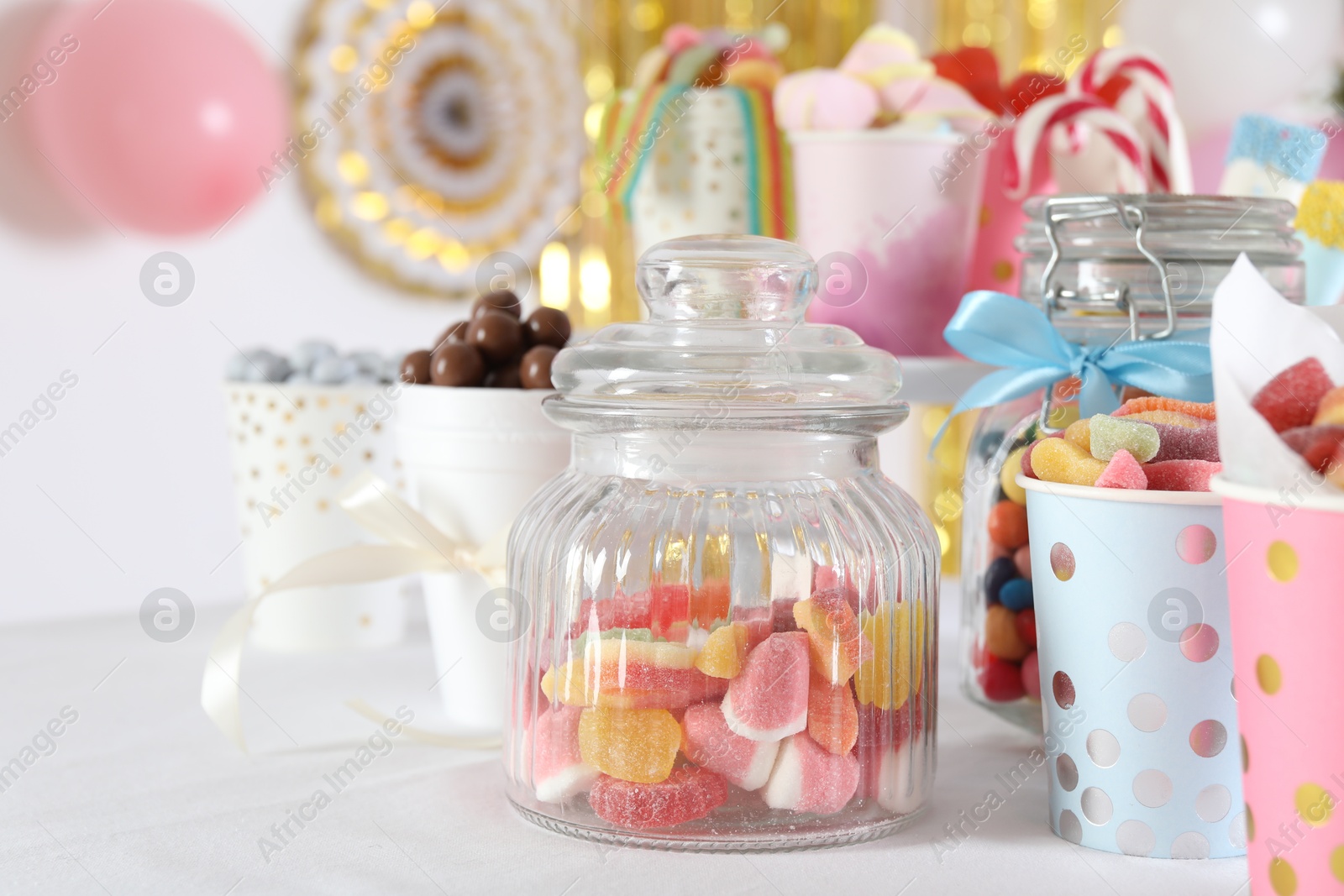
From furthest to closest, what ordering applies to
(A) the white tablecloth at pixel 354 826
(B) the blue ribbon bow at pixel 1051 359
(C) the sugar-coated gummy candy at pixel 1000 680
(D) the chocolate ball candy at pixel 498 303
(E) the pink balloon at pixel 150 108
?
(E) the pink balloon at pixel 150 108
(D) the chocolate ball candy at pixel 498 303
(C) the sugar-coated gummy candy at pixel 1000 680
(B) the blue ribbon bow at pixel 1051 359
(A) the white tablecloth at pixel 354 826

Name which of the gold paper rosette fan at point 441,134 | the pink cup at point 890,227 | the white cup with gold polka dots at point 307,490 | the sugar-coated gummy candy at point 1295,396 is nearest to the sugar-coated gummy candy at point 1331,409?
the sugar-coated gummy candy at point 1295,396

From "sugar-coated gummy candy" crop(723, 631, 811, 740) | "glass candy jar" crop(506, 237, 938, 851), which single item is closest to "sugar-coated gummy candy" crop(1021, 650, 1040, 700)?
"glass candy jar" crop(506, 237, 938, 851)

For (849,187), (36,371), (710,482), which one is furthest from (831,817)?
(36,371)

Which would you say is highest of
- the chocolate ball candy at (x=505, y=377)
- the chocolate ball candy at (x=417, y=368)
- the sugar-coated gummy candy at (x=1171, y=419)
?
the chocolate ball candy at (x=417, y=368)

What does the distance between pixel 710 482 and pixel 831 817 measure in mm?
163

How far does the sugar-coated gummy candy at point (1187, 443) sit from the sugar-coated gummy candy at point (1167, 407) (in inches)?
1.0

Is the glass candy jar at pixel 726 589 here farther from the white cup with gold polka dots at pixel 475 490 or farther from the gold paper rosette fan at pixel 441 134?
the gold paper rosette fan at pixel 441 134

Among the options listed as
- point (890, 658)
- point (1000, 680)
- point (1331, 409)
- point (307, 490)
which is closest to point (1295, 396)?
point (1331, 409)

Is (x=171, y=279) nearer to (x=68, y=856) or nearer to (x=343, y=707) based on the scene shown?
(x=343, y=707)

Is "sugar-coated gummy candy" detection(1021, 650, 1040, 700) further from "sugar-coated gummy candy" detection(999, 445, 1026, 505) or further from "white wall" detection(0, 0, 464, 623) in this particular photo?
"white wall" detection(0, 0, 464, 623)

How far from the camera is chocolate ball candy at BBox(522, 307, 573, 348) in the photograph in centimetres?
82

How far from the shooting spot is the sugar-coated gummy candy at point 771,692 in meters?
0.55

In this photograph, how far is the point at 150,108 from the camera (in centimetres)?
149

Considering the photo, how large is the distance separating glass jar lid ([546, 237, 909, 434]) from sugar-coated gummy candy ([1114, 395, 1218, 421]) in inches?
4.2
